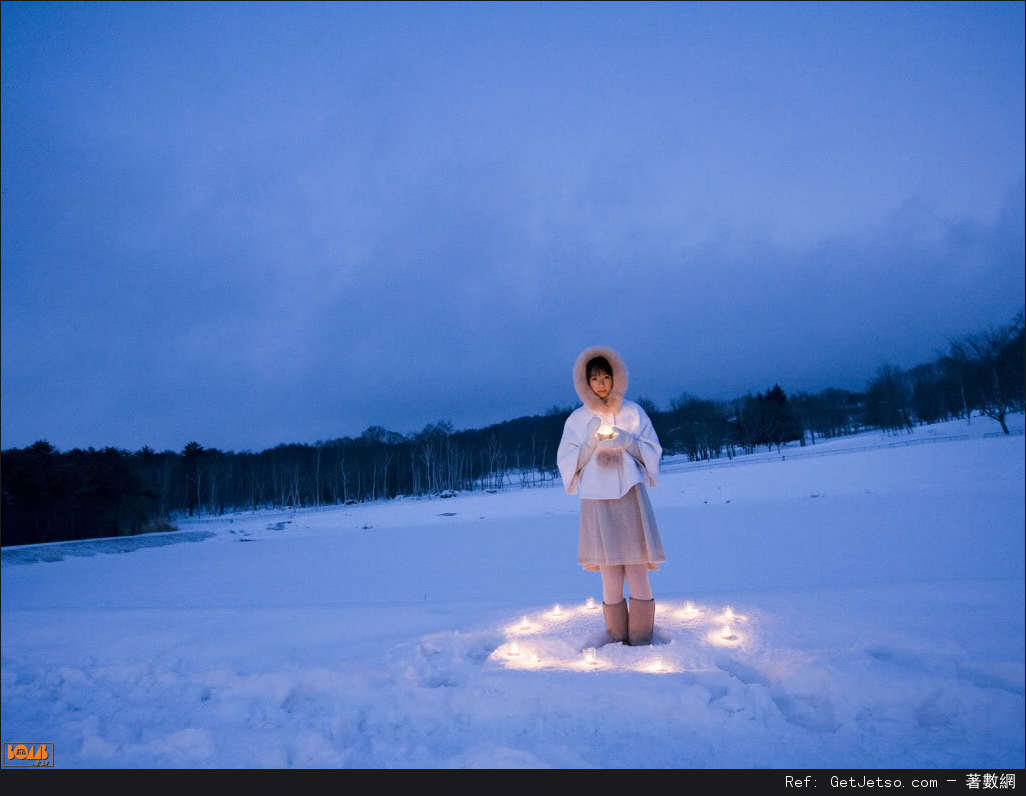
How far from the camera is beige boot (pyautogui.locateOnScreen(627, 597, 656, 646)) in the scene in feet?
14.6

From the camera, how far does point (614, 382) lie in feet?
15.9

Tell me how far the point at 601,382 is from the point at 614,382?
13 centimetres

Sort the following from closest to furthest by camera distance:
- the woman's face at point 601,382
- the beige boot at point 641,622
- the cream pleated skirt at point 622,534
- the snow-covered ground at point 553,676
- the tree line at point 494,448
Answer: the snow-covered ground at point 553,676 < the beige boot at point 641,622 < the cream pleated skirt at point 622,534 < the woman's face at point 601,382 < the tree line at point 494,448

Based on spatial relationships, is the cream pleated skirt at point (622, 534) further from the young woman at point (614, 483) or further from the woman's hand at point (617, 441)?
the woman's hand at point (617, 441)

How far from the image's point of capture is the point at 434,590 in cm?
914

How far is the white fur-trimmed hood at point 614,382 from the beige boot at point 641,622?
67.2 inches

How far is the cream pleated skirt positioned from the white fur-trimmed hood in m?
0.78

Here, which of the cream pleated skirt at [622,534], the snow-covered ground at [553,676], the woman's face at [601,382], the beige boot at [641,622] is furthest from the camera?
the woman's face at [601,382]

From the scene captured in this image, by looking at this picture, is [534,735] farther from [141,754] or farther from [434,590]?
[434,590]

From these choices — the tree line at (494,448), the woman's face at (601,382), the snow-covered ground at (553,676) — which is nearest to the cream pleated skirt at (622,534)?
the snow-covered ground at (553,676)

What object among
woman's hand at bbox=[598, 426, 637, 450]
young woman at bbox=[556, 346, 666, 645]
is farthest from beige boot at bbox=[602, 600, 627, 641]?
woman's hand at bbox=[598, 426, 637, 450]

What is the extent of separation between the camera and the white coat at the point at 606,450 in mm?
4695

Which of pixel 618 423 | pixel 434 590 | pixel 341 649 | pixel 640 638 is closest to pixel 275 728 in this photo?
pixel 341 649

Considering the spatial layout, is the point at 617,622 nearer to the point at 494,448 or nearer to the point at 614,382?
the point at 614,382
